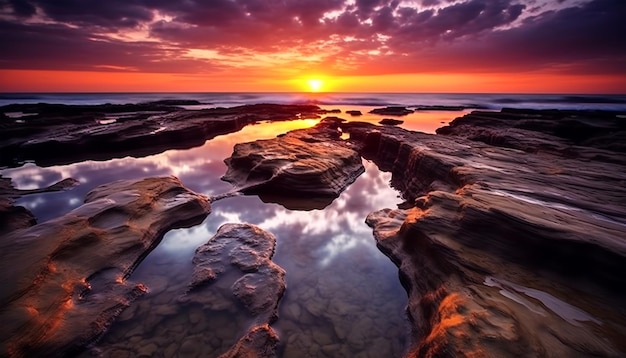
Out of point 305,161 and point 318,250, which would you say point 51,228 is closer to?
point 318,250

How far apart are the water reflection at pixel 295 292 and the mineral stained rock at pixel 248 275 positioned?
8.2 inches

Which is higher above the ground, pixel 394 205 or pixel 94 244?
pixel 94 244

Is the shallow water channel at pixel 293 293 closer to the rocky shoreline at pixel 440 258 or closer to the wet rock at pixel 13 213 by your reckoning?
the rocky shoreline at pixel 440 258

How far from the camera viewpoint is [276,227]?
30.1 ft

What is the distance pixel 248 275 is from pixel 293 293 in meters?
1.09

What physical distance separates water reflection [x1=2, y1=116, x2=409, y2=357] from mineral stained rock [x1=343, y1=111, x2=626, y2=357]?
0.66m

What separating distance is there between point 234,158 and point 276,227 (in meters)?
7.35

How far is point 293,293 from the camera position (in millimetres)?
6004

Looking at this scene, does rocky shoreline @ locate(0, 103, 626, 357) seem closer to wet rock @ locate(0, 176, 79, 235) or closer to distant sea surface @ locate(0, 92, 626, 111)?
wet rock @ locate(0, 176, 79, 235)

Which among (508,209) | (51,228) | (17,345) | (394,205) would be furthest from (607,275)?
(51,228)

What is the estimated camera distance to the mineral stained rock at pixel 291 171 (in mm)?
11719

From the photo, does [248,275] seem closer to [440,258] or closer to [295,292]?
[295,292]

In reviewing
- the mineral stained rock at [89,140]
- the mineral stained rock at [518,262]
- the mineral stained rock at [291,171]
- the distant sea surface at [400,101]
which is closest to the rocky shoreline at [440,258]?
the mineral stained rock at [518,262]

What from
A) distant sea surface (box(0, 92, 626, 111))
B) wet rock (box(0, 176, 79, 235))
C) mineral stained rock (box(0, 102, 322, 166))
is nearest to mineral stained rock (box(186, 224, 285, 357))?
wet rock (box(0, 176, 79, 235))
